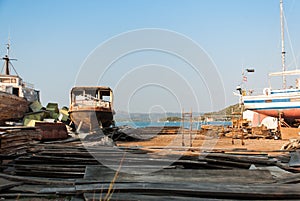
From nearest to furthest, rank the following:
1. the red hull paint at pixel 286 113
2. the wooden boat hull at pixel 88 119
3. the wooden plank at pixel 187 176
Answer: the wooden plank at pixel 187 176
the wooden boat hull at pixel 88 119
the red hull paint at pixel 286 113

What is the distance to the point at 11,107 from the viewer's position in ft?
73.2

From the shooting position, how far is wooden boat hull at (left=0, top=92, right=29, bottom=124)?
67.4 ft

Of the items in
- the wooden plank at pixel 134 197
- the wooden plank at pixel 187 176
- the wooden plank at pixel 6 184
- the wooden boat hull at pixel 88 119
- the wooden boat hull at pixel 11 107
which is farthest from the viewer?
the wooden boat hull at pixel 88 119

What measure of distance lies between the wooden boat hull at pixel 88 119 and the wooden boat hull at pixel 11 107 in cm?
464

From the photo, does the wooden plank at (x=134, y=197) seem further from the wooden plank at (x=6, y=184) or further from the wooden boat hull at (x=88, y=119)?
the wooden boat hull at (x=88, y=119)

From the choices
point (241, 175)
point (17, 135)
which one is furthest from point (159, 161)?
point (17, 135)

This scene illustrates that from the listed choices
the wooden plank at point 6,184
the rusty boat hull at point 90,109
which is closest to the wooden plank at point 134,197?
the wooden plank at point 6,184

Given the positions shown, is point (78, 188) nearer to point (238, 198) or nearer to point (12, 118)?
point (238, 198)

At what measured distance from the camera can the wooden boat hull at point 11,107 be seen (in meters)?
20.5

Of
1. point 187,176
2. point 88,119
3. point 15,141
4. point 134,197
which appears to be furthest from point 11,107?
point 134,197

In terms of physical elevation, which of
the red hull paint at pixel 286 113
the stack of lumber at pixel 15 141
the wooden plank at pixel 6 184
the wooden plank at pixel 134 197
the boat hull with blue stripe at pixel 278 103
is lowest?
the wooden plank at pixel 6 184

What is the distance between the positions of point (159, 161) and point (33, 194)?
9.92 feet

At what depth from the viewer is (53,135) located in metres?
17.3

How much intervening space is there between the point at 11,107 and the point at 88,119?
6099 mm
